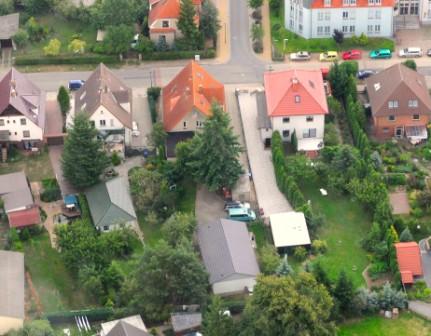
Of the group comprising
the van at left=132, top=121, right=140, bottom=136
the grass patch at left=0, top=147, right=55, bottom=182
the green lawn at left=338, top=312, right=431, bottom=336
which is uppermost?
the van at left=132, top=121, right=140, bottom=136

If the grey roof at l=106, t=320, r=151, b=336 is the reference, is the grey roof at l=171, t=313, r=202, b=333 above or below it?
below

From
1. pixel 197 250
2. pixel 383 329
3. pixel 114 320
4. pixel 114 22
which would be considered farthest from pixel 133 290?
pixel 114 22

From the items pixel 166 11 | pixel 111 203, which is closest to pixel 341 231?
pixel 111 203

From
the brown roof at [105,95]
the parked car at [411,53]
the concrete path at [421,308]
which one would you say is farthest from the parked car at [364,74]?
the concrete path at [421,308]

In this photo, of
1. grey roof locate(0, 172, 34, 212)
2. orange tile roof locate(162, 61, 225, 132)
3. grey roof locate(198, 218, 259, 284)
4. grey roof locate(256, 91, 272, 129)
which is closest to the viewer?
grey roof locate(198, 218, 259, 284)

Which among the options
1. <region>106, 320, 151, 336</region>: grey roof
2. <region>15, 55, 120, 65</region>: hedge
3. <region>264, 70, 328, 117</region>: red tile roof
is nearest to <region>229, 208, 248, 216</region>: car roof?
<region>264, 70, 328, 117</region>: red tile roof

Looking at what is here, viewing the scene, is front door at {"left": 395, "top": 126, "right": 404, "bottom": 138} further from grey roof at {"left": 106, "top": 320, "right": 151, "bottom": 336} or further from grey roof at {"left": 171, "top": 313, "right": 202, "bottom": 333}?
grey roof at {"left": 106, "top": 320, "right": 151, "bottom": 336}
